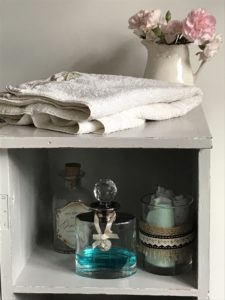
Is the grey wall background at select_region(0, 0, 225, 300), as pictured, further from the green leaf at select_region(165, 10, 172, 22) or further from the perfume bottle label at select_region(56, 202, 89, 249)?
the perfume bottle label at select_region(56, 202, 89, 249)

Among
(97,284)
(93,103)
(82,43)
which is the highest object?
(82,43)

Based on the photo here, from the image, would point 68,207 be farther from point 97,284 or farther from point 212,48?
point 212,48

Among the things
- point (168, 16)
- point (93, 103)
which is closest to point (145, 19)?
point (168, 16)

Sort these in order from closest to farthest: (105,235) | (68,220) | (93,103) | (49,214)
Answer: (93,103), (105,235), (68,220), (49,214)

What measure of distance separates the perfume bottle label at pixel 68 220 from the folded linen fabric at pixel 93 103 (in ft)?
0.61

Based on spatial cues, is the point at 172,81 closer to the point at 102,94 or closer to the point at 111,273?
the point at 102,94

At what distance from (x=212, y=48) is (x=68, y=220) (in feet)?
1.37

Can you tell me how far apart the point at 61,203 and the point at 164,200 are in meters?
0.22

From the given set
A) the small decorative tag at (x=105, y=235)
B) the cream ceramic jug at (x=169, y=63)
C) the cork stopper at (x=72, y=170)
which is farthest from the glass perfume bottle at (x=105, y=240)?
the cream ceramic jug at (x=169, y=63)

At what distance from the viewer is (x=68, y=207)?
110 cm

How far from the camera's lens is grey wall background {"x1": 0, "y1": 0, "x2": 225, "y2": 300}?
1266mm

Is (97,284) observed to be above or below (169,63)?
below

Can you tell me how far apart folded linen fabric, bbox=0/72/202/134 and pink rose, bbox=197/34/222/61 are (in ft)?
0.38

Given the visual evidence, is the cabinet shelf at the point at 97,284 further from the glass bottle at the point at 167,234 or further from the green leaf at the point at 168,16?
the green leaf at the point at 168,16
